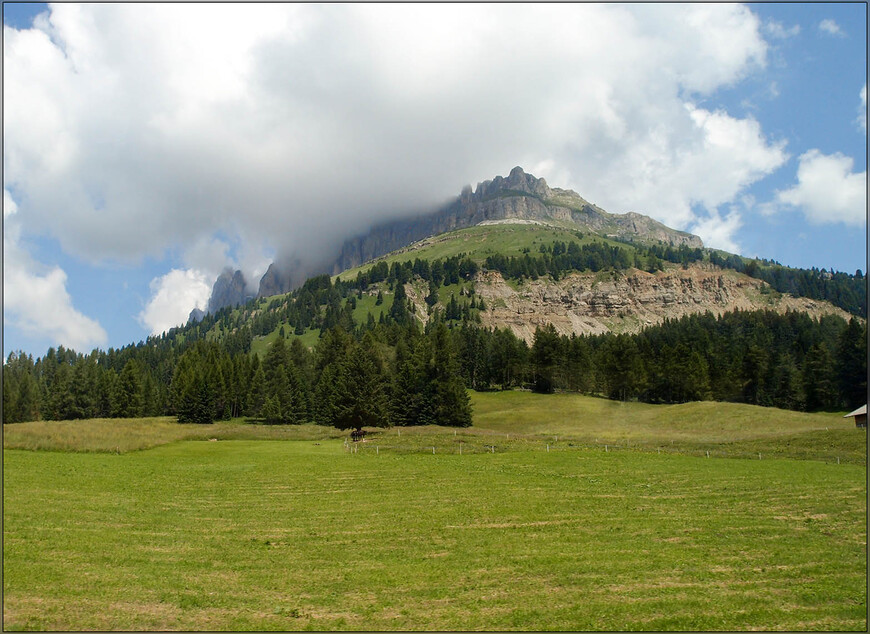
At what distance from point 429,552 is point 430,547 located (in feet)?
2.12

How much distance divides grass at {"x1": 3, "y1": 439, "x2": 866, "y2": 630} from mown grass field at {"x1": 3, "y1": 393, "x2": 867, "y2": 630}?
90 millimetres

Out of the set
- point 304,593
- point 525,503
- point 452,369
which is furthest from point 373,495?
point 452,369

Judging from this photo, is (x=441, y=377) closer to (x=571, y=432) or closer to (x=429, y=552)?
(x=571, y=432)

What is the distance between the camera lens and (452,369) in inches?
4299

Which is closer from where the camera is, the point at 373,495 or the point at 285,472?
the point at 373,495

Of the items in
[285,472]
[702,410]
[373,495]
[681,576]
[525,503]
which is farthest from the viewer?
[702,410]

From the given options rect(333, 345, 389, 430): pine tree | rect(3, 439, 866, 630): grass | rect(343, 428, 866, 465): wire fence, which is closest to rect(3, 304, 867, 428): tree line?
rect(333, 345, 389, 430): pine tree

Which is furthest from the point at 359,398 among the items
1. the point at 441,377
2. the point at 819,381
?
the point at 819,381

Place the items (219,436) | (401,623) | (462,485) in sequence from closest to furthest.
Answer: (401,623) → (462,485) → (219,436)

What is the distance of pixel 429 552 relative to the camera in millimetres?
20453

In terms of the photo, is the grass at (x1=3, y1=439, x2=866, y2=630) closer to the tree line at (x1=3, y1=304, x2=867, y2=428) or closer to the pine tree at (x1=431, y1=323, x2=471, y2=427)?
the tree line at (x1=3, y1=304, x2=867, y2=428)

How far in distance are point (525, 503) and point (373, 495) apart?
952 cm

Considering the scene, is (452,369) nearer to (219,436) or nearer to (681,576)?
(219,436)

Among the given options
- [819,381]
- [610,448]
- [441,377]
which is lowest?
[610,448]
